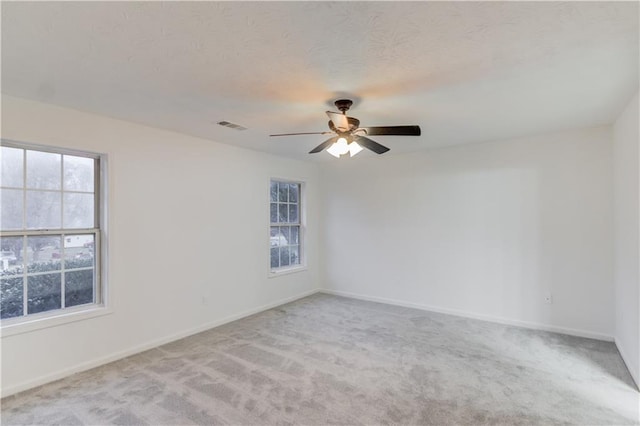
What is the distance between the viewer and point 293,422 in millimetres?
2240

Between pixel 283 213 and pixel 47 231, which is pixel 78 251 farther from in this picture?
pixel 283 213

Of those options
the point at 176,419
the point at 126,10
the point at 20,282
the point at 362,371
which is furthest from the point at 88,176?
the point at 362,371

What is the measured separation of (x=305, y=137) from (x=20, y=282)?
3.19 m

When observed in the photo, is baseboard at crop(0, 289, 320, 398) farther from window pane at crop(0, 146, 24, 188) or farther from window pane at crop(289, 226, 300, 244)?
window pane at crop(0, 146, 24, 188)

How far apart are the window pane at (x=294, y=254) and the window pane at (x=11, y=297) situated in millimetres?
3628

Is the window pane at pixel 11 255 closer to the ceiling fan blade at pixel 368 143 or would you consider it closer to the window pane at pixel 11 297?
the window pane at pixel 11 297

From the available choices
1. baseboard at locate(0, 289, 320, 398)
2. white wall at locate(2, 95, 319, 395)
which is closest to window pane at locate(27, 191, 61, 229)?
white wall at locate(2, 95, 319, 395)

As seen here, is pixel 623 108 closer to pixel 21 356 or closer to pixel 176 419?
pixel 176 419

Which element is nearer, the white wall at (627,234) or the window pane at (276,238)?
the white wall at (627,234)

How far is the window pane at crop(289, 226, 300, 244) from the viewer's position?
5789mm

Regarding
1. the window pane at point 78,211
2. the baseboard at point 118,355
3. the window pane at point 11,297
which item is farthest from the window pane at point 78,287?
the baseboard at point 118,355

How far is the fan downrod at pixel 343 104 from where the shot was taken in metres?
2.74

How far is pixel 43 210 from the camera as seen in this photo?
2.93m

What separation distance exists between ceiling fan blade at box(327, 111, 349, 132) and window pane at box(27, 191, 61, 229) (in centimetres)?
271
